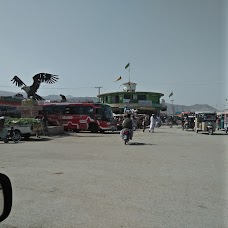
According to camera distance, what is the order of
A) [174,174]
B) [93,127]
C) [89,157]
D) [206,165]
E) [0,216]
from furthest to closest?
[93,127], [89,157], [206,165], [174,174], [0,216]

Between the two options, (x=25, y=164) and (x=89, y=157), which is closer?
(x=25, y=164)

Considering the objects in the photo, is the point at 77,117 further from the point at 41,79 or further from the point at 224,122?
the point at 224,122

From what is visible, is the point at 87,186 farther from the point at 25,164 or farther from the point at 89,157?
the point at 89,157

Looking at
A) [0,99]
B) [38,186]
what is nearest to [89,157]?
[38,186]

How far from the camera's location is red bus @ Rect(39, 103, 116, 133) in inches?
1110

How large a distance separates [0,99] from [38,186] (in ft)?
112

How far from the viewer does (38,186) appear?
6.86 m

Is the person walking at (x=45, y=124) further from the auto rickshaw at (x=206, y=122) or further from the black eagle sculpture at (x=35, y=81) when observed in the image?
the auto rickshaw at (x=206, y=122)

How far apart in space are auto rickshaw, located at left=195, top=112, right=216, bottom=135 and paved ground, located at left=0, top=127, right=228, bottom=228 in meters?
16.8

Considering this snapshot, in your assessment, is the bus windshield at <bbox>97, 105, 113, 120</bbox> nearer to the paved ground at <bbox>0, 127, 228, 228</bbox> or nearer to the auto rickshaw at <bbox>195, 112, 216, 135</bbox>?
the auto rickshaw at <bbox>195, 112, 216, 135</bbox>

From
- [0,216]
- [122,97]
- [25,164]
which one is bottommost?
[25,164]

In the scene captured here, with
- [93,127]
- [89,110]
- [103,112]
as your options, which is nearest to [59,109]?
[89,110]

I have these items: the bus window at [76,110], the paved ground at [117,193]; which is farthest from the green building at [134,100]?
the paved ground at [117,193]

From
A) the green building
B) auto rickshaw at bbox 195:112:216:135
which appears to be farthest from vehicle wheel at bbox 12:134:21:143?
the green building
